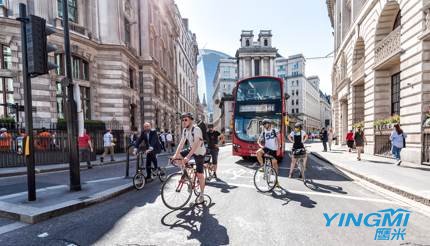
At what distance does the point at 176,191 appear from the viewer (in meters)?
4.93

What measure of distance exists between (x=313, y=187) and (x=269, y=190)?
4.71 feet

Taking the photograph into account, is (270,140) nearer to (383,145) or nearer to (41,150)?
(383,145)

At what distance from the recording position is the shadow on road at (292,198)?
5.05m

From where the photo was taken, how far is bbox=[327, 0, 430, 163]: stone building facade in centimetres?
1010

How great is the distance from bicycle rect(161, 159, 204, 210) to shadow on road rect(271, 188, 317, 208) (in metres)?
2.15

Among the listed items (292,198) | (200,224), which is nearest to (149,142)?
(200,224)

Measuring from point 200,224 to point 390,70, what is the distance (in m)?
15.7

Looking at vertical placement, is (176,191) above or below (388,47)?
below

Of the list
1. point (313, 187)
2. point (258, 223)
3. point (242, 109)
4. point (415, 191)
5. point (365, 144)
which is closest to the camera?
point (258, 223)

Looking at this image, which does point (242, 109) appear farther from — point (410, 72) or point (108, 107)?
point (108, 107)

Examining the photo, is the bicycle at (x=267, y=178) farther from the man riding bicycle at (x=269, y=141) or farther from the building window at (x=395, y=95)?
the building window at (x=395, y=95)

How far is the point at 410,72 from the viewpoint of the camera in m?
10.9

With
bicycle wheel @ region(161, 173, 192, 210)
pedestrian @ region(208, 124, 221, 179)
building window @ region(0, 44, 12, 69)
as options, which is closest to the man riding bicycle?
pedestrian @ region(208, 124, 221, 179)

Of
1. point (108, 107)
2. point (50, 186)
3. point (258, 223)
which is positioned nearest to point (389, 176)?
point (258, 223)
